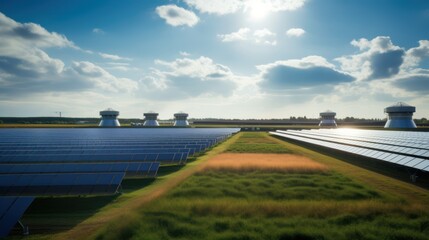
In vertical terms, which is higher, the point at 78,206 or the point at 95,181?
the point at 95,181

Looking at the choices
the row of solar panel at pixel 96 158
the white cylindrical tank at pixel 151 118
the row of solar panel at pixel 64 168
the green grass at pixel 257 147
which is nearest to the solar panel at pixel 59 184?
the row of solar panel at pixel 64 168

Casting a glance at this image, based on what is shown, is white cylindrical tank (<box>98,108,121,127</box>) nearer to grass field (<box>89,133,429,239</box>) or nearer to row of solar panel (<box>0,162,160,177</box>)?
row of solar panel (<box>0,162,160,177</box>)

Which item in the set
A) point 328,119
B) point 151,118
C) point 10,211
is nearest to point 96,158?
point 10,211

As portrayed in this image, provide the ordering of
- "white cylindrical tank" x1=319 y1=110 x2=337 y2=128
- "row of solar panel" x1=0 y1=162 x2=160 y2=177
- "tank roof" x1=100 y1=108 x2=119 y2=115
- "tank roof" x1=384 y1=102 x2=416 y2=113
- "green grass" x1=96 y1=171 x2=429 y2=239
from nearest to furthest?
1. "green grass" x1=96 y1=171 x2=429 y2=239
2. "row of solar panel" x1=0 y1=162 x2=160 y2=177
3. "tank roof" x1=384 y1=102 x2=416 y2=113
4. "tank roof" x1=100 y1=108 x2=119 y2=115
5. "white cylindrical tank" x1=319 y1=110 x2=337 y2=128

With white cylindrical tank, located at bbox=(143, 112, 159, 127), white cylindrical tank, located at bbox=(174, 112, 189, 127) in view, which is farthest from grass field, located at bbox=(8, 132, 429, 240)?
white cylindrical tank, located at bbox=(143, 112, 159, 127)

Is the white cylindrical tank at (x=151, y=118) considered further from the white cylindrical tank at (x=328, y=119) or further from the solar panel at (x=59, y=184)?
the solar panel at (x=59, y=184)

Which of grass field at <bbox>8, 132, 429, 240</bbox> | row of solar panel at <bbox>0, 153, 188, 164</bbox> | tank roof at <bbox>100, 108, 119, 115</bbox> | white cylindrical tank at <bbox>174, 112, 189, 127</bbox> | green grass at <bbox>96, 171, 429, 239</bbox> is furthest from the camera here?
white cylindrical tank at <bbox>174, 112, 189, 127</bbox>

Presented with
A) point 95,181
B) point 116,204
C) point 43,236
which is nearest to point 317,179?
point 116,204

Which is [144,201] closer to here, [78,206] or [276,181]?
[78,206]
